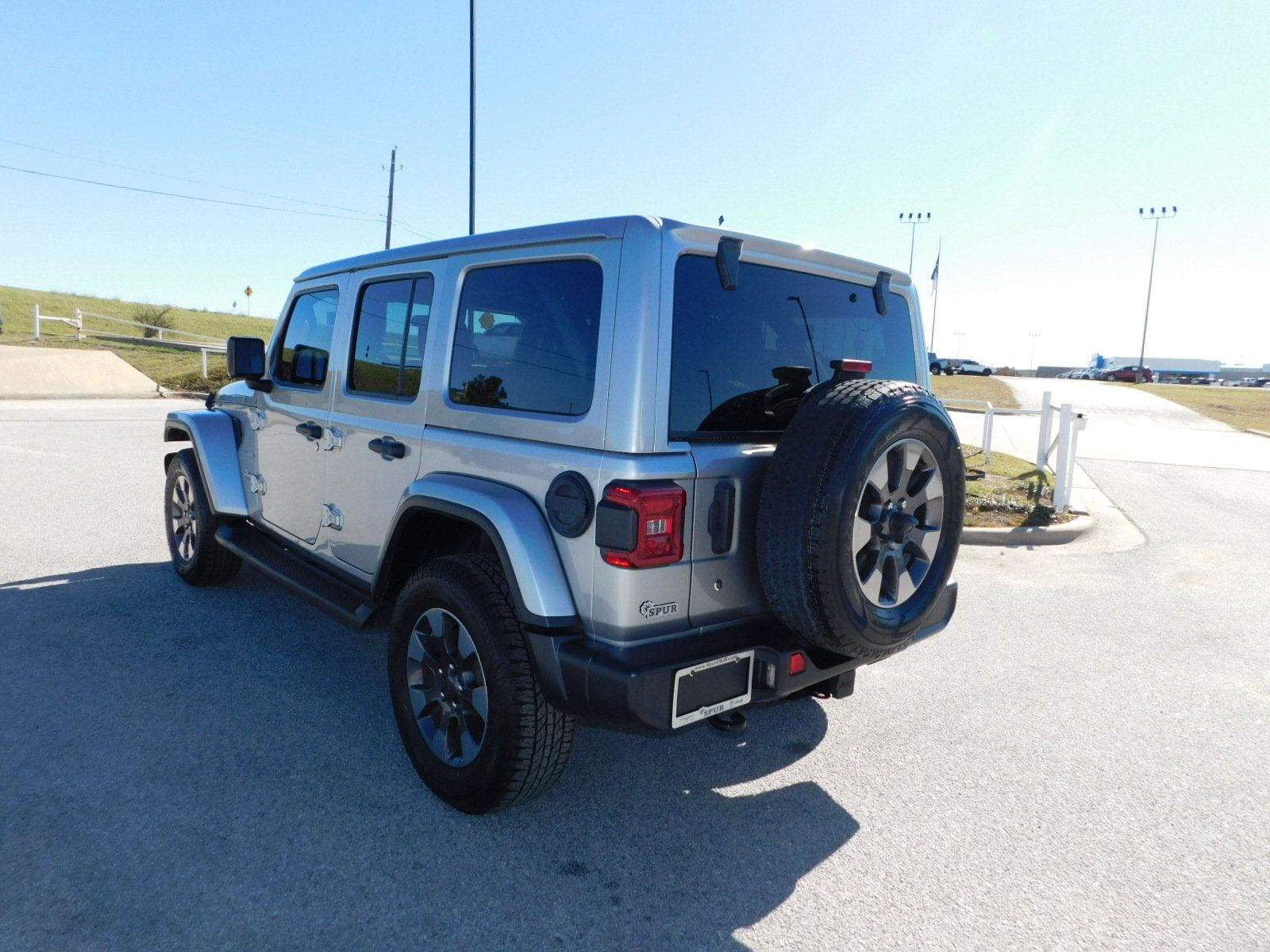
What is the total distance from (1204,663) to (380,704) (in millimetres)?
4380

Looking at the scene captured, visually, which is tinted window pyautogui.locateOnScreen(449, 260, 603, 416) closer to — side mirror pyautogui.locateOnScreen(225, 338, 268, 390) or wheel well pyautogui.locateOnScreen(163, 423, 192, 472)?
side mirror pyautogui.locateOnScreen(225, 338, 268, 390)

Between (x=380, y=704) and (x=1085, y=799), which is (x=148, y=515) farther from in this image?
(x=1085, y=799)

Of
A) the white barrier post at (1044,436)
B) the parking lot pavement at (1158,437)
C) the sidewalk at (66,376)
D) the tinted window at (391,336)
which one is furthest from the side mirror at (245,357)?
the sidewalk at (66,376)

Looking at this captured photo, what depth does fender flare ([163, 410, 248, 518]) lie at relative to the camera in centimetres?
484

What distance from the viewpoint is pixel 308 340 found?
4.33 m

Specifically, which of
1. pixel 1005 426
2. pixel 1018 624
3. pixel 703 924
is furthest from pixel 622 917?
pixel 1005 426

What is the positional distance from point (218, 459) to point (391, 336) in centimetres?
197

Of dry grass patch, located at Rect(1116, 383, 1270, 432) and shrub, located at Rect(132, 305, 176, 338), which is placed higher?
shrub, located at Rect(132, 305, 176, 338)

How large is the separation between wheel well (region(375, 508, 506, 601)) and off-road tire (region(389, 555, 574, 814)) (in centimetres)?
26

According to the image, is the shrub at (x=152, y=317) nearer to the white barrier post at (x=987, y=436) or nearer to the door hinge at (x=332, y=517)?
the white barrier post at (x=987, y=436)

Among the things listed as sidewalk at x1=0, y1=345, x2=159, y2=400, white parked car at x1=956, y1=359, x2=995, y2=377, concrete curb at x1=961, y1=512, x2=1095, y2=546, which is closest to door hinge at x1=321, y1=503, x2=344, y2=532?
concrete curb at x1=961, y1=512, x2=1095, y2=546

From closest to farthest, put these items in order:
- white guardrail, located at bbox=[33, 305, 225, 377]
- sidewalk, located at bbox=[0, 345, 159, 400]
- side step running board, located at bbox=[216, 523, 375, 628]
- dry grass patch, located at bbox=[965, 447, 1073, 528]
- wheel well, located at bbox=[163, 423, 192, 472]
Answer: side step running board, located at bbox=[216, 523, 375, 628]
wheel well, located at bbox=[163, 423, 192, 472]
dry grass patch, located at bbox=[965, 447, 1073, 528]
sidewalk, located at bbox=[0, 345, 159, 400]
white guardrail, located at bbox=[33, 305, 225, 377]

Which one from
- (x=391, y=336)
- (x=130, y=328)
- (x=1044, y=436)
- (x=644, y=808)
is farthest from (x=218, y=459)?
(x=130, y=328)

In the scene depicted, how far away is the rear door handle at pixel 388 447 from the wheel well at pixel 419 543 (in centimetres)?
30
